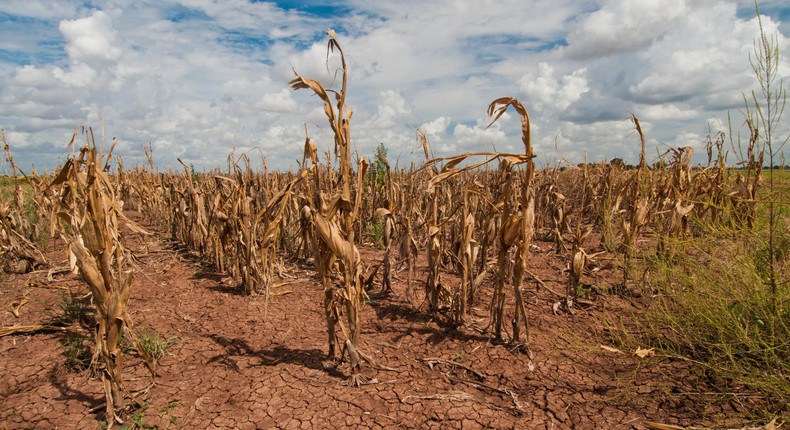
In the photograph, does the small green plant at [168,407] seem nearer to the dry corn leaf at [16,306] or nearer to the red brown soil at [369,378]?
the red brown soil at [369,378]

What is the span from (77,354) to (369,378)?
6.87ft

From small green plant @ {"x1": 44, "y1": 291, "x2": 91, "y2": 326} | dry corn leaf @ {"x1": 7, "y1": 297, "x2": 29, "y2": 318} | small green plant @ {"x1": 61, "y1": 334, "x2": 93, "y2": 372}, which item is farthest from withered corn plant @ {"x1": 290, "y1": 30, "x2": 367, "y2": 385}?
dry corn leaf @ {"x1": 7, "y1": 297, "x2": 29, "y2": 318}

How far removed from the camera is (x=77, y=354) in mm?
2873

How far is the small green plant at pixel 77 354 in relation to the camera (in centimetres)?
287

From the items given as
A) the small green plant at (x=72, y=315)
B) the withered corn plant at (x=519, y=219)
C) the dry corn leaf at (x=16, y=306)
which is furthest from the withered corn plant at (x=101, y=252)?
the withered corn plant at (x=519, y=219)

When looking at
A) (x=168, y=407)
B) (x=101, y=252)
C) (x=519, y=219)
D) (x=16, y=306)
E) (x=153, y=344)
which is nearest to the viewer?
(x=101, y=252)

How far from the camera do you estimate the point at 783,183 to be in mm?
2562

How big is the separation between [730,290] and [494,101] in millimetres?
2022

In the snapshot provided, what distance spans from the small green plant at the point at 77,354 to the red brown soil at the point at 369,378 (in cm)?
5

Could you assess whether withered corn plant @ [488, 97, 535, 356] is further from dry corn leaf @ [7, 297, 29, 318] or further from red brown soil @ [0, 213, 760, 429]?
dry corn leaf @ [7, 297, 29, 318]

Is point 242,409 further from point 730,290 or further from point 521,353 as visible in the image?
point 730,290

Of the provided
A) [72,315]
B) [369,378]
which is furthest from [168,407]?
[72,315]

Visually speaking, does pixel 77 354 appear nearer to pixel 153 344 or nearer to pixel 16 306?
pixel 153 344

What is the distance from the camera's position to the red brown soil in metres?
2.38
